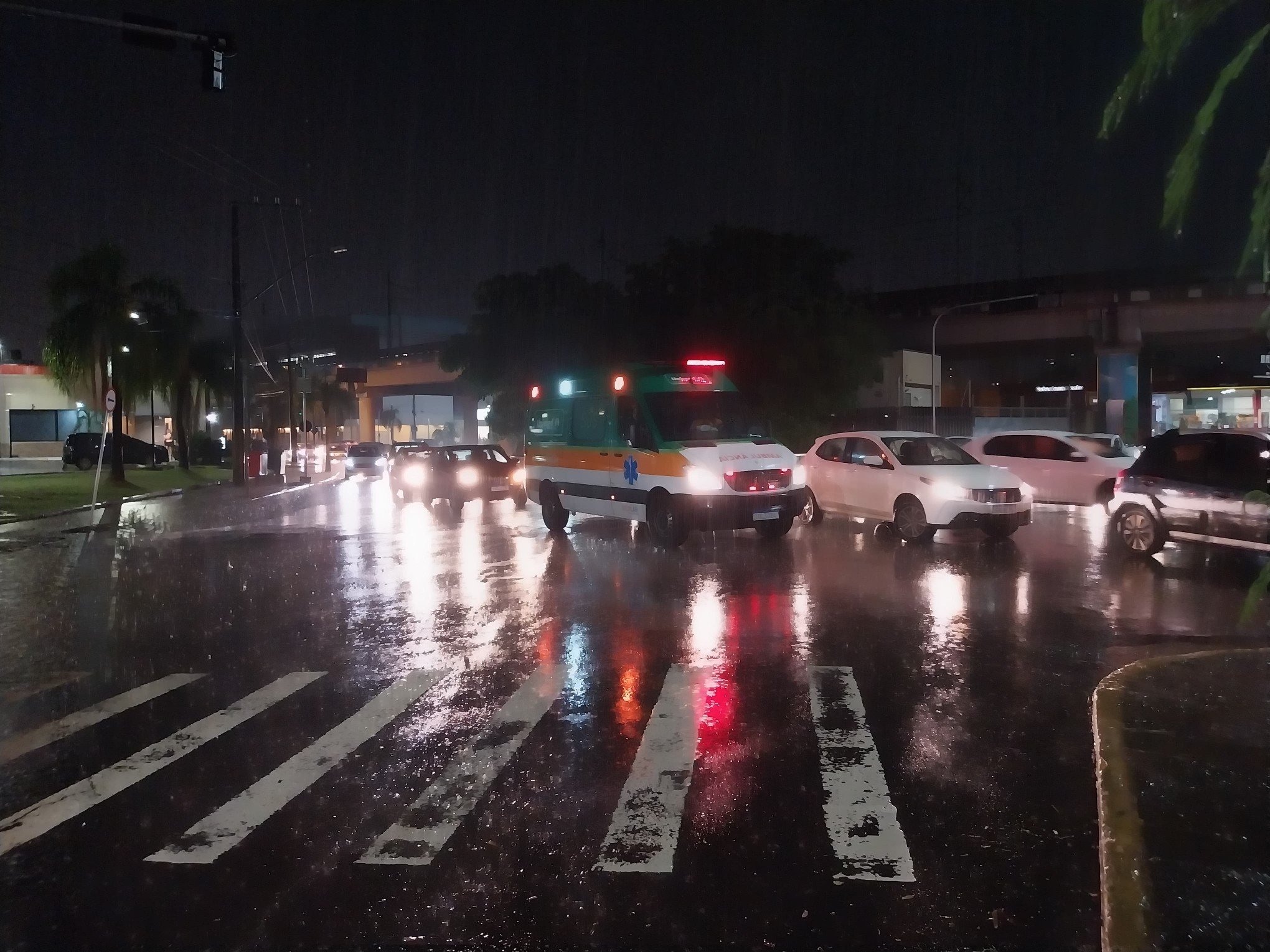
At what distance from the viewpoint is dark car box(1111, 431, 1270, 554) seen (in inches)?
521

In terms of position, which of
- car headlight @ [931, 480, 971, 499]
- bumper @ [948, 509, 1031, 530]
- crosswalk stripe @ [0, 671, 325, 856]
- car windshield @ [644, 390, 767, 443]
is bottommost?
crosswalk stripe @ [0, 671, 325, 856]

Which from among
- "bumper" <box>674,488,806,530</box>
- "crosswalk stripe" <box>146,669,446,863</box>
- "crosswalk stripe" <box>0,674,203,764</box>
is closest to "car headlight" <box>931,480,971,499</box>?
"bumper" <box>674,488,806,530</box>

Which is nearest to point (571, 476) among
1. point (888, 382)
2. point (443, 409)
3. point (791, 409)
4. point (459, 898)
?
point (459, 898)

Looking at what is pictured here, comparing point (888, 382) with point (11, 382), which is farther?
point (11, 382)

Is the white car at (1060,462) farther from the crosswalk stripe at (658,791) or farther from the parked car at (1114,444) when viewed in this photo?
the crosswalk stripe at (658,791)

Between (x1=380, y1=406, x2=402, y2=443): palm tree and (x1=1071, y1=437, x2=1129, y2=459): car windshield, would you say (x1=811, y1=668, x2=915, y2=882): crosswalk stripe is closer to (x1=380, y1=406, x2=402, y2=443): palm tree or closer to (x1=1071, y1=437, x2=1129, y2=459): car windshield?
(x1=1071, y1=437, x2=1129, y2=459): car windshield

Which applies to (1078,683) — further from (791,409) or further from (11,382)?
(11,382)

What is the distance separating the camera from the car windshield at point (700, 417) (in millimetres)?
16547

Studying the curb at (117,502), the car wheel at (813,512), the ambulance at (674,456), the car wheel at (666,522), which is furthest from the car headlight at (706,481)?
the curb at (117,502)

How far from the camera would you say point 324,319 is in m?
135

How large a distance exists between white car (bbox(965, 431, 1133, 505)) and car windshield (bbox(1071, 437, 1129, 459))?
12mm

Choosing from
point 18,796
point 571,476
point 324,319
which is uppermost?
point 324,319

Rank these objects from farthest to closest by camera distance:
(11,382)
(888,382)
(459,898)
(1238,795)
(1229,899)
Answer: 1. (11,382)
2. (888,382)
3. (1238,795)
4. (459,898)
5. (1229,899)

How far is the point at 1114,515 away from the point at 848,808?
10969 mm
